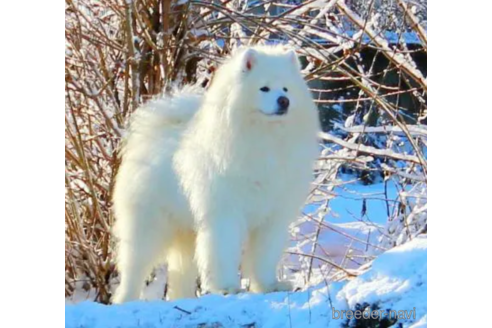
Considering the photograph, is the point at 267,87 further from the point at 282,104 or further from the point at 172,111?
the point at 172,111

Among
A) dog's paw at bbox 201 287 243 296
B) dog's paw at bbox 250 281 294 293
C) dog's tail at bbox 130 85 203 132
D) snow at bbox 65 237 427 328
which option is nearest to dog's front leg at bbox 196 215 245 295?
dog's paw at bbox 201 287 243 296

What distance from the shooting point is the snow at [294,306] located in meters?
3.97

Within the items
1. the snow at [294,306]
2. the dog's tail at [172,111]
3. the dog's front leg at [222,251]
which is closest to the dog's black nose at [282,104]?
the dog's front leg at [222,251]

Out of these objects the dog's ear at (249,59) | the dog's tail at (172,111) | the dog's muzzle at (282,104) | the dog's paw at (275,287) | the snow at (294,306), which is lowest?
the dog's paw at (275,287)

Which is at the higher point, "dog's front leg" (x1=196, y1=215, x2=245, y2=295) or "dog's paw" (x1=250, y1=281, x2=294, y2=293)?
"dog's front leg" (x1=196, y1=215, x2=245, y2=295)

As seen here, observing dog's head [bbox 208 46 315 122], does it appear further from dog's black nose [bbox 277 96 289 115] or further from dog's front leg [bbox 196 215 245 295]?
dog's front leg [bbox 196 215 245 295]

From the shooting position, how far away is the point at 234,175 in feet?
15.8

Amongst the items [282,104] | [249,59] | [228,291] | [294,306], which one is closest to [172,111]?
[249,59]

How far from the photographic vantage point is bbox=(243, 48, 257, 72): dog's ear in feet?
15.9

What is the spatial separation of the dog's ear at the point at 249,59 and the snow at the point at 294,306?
4.43ft

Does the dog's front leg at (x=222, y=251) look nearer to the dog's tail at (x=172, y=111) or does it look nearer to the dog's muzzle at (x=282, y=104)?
the dog's muzzle at (x=282, y=104)

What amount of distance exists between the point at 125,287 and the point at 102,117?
2.08 meters
